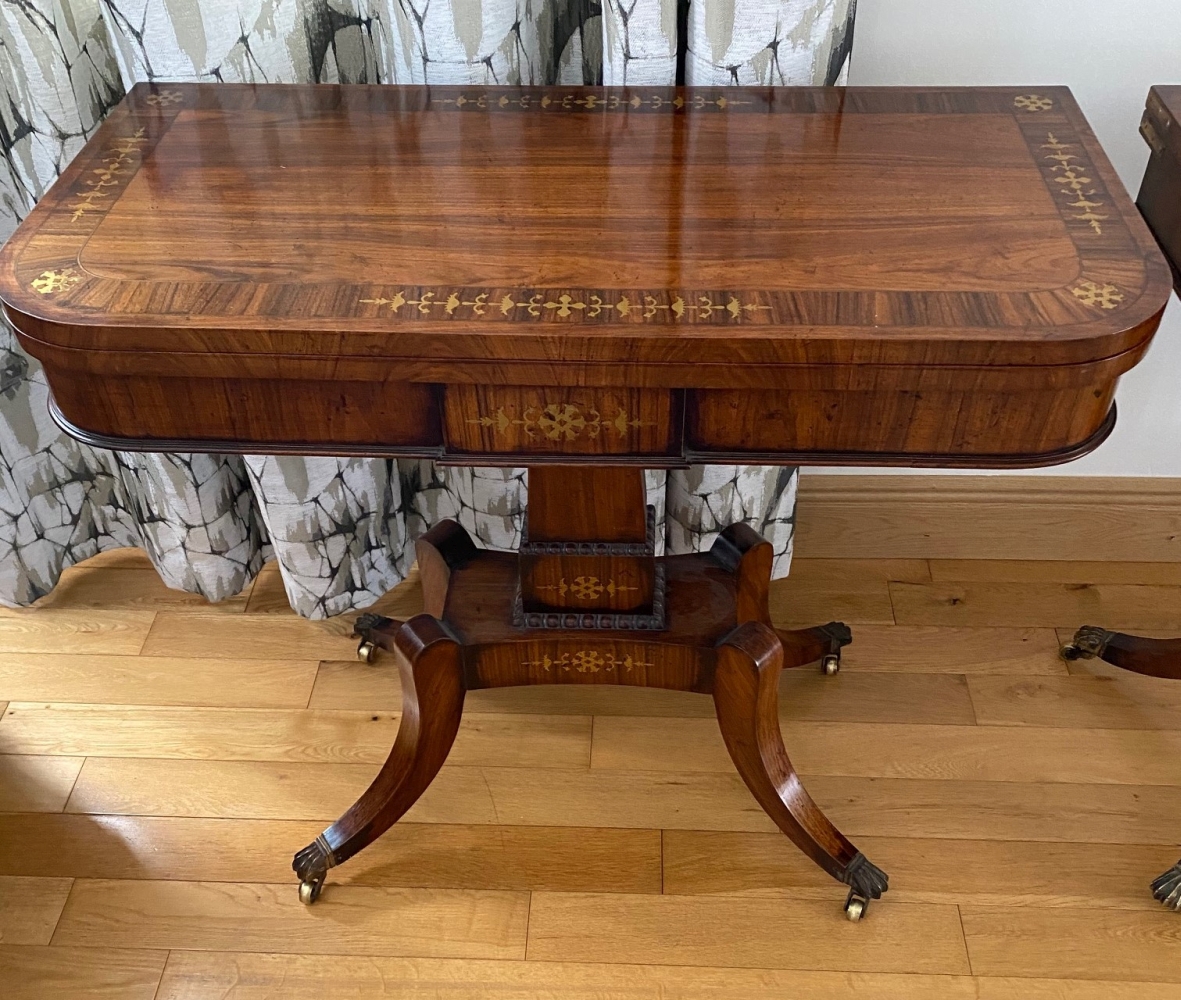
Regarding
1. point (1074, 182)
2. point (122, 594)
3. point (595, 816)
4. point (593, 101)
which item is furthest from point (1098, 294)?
point (122, 594)

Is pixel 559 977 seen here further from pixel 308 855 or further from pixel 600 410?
pixel 600 410

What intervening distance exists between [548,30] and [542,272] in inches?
19.6

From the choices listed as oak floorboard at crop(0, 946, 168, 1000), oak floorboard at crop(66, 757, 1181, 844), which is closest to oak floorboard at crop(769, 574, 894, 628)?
oak floorboard at crop(66, 757, 1181, 844)

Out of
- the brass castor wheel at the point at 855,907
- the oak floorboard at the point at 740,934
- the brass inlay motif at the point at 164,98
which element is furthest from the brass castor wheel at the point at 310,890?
the brass inlay motif at the point at 164,98

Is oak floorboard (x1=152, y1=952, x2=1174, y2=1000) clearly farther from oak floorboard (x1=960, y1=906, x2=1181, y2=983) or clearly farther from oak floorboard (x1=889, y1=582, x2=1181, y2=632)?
oak floorboard (x1=889, y1=582, x2=1181, y2=632)

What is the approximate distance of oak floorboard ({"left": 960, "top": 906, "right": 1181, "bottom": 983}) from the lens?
1.21m

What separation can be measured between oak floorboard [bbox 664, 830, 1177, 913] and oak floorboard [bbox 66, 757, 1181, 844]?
16 mm

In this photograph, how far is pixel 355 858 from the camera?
1336 millimetres

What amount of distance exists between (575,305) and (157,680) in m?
1.00

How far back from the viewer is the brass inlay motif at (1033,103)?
1093 mm

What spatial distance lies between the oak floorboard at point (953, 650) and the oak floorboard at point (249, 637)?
2.37 feet

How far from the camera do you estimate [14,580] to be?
1.60 meters

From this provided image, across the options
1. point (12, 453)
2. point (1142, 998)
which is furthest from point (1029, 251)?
point (12, 453)

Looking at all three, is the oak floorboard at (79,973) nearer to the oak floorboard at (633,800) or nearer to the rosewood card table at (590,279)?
the oak floorboard at (633,800)
